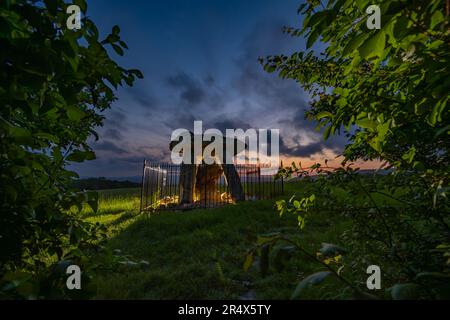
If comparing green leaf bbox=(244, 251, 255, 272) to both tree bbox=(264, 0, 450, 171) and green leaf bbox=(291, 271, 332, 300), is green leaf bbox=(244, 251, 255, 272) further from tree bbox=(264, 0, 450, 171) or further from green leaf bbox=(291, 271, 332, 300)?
tree bbox=(264, 0, 450, 171)

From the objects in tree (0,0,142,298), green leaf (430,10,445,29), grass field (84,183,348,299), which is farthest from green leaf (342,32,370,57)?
tree (0,0,142,298)

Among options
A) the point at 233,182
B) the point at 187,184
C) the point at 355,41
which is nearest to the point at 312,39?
the point at 355,41

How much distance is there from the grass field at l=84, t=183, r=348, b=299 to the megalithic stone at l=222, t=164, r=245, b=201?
2.58 meters

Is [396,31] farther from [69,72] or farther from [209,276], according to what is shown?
[209,276]

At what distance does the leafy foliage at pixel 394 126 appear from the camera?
966 millimetres

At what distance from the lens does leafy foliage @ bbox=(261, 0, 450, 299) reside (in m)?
0.97

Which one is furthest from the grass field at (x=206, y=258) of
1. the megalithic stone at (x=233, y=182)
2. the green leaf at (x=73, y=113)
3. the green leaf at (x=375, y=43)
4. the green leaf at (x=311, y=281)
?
the megalithic stone at (x=233, y=182)

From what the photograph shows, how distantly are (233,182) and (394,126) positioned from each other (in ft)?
33.6

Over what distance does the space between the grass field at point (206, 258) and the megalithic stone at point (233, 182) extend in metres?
2.58

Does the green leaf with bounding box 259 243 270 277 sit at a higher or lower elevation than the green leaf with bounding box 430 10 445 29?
lower

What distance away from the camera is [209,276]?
3793mm

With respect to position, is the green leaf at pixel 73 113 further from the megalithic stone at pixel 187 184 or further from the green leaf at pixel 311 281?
the megalithic stone at pixel 187 184

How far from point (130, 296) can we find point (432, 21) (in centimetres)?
405
